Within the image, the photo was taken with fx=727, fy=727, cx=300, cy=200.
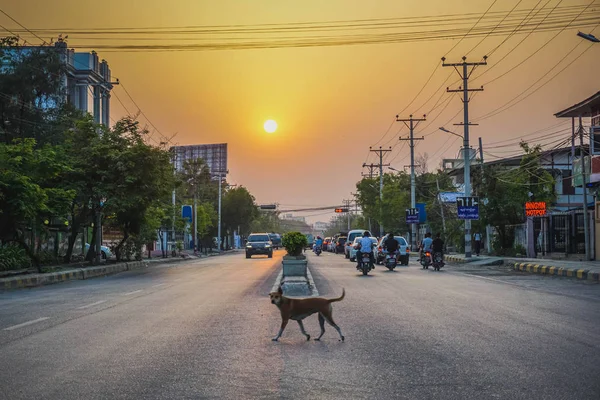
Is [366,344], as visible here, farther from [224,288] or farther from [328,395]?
[224,288]

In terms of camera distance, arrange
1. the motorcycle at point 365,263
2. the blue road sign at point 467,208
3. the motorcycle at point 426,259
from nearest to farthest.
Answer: the motorcycle at point 365,263
the motorcycle at point 426,259
the blue road sign at point 467,208

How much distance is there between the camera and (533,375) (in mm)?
7320

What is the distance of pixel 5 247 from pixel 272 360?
86.2 ft

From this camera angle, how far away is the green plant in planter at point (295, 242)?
20.3m

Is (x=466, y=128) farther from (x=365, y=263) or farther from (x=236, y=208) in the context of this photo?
(x=236, y=208)

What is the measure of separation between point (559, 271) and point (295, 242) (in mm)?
13567

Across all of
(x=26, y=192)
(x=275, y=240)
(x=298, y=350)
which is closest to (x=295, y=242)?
(x=26, y=192)

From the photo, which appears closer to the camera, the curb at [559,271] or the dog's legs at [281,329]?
the dog's legs at [281,329]

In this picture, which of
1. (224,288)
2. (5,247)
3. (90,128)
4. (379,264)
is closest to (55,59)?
(90,128)

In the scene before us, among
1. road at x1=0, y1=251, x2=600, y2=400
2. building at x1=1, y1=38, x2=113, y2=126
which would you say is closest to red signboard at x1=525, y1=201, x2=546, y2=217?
road at x1=0, y1=251, x2=600, y2=400

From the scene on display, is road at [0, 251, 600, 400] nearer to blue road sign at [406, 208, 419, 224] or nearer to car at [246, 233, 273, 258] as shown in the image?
car at [246, 233, 273, 258]

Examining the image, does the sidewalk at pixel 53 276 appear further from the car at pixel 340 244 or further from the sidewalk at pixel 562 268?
the car at pixel 340 244

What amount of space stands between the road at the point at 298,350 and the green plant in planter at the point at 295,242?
3952 millimetres

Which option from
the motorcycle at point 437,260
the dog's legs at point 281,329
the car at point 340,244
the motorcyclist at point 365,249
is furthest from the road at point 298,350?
the car at point 340,244
